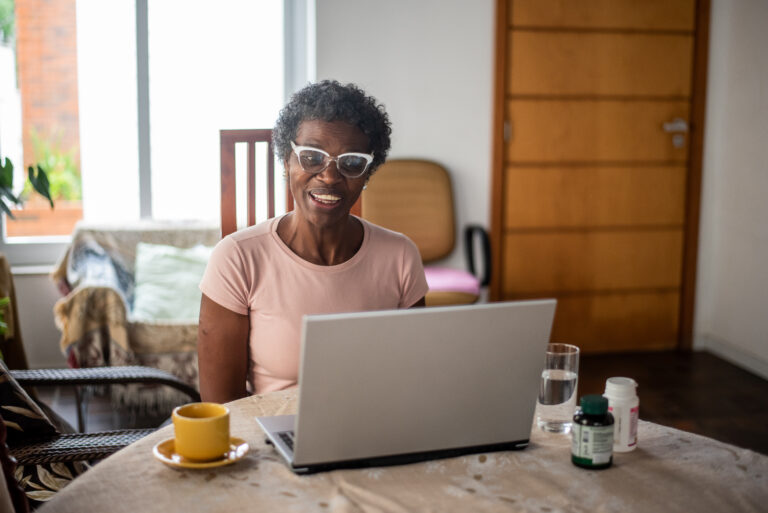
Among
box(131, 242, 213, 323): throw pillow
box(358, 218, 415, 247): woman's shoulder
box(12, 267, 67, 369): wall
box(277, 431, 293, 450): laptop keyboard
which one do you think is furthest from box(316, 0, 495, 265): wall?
box(277, 431, 293, 450): laptop keyboard

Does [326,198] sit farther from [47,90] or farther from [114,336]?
[47,90]

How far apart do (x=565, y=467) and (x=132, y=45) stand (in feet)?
11.5

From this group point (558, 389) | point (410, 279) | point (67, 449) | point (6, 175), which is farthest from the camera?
point (6, 175)

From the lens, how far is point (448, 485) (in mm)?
1132

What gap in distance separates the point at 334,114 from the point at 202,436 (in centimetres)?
79

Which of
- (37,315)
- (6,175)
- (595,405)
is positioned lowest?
(37,315)

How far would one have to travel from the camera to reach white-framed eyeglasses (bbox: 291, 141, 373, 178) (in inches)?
67.1

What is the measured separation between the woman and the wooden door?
8.00ft

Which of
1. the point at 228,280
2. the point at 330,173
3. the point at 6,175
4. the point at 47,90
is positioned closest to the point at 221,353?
Result: the point at 228,280

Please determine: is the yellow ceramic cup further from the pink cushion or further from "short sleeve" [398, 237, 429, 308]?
the pink cushion

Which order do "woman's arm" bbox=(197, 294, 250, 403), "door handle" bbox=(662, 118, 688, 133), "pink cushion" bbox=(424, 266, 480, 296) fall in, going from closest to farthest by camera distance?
"woman's arm" bbox=(197, 294, 250, 403) < "pink cushion" bbox=(424, 266, 480, 296) < "door handle" bbox=(662, 118, 688, 133)

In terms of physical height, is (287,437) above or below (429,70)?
below

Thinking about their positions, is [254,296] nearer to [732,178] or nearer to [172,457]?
[172,457]

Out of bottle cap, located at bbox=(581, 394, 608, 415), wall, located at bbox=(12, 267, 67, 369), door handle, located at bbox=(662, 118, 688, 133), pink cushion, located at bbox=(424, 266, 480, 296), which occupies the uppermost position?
door handle, located at bbox=(662, 118, 688, 133)
